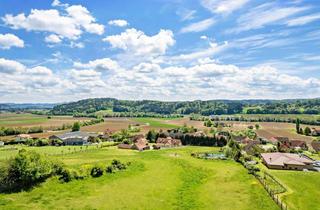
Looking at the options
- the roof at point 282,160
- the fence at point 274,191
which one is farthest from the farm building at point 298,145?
the fence at point 274,191

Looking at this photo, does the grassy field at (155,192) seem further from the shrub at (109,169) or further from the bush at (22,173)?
the bush at (22,173)

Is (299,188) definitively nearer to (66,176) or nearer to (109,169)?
(109,169)

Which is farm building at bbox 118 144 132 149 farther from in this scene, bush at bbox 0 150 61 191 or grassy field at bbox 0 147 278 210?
bush at bbox 0 150 61 191

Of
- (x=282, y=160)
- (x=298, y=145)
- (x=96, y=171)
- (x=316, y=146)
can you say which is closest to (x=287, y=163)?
(x=282, y=160)

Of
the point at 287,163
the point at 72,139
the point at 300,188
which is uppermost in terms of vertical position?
the point at 72,139

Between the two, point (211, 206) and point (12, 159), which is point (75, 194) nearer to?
point (12, 159)

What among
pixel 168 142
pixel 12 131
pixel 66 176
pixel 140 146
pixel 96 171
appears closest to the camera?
pixel 66 176

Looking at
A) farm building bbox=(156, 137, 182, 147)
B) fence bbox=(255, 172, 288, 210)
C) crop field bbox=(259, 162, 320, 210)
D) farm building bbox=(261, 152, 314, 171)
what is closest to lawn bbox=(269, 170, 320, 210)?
crop field bbox=(259, 162, 320, 210)

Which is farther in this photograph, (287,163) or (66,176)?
(287,163)

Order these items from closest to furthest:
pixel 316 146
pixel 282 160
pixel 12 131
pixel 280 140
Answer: pixel 282 160, pixel 316 146, pixel 280 140, pixel 12 131
